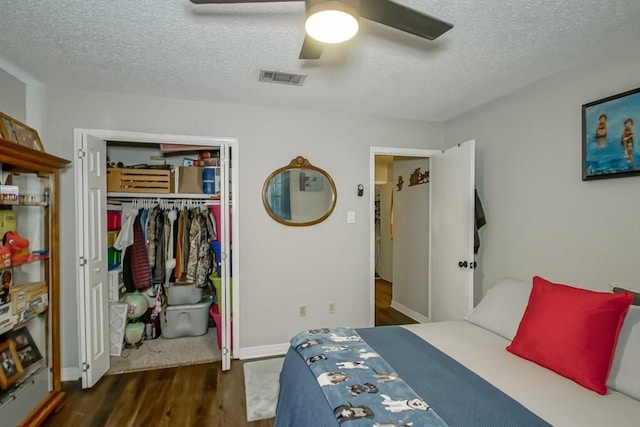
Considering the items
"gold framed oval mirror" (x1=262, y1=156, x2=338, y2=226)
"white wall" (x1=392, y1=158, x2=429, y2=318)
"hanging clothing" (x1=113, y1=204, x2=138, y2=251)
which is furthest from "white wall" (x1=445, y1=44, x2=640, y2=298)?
"hanging clothing" (x1=113, y1=204, x2=138, y2=251)

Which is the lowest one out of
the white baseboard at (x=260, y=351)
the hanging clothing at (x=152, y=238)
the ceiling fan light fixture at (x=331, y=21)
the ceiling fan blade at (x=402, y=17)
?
the white baseboard at (x=260, y=351)

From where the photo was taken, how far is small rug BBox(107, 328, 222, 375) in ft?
9.29

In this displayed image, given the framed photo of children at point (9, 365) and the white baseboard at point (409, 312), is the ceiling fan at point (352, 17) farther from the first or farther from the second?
the white baseboard at point (409, 312)

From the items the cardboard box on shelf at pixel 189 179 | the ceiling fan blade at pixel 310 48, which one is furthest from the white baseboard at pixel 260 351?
the ceiling fan blade at pixel 310 48

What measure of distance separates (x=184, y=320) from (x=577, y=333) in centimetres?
339

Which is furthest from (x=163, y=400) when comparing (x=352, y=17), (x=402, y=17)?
(x=402, y=17)

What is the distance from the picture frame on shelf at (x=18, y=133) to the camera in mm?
1983

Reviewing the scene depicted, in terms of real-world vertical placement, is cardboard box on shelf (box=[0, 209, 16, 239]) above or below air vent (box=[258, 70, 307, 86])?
below

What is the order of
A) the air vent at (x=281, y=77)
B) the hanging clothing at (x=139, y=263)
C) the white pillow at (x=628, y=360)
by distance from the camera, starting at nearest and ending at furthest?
the white pillow at (x=628, y=360)
the air vent at (x=281, y=77)
the hanging clothing at (x=139, y=263)

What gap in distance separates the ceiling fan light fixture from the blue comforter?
1489mm

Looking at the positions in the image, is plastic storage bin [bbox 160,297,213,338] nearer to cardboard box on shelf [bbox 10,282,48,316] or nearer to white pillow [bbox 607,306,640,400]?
cardboard box on shelf [bbox 10,282,48,316]

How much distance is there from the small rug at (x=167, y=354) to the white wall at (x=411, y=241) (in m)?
2.39

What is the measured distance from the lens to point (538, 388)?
4.53ft

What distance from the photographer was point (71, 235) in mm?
2590
